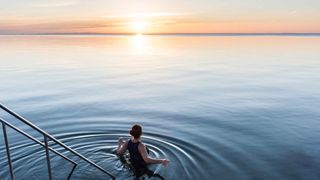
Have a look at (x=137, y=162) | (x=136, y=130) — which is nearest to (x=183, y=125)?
(x=137, y=162)

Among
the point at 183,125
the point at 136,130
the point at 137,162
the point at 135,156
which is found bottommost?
the point at 137,162

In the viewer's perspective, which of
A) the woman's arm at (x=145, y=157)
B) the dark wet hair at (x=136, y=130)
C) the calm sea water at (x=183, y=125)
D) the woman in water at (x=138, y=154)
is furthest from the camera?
the calm sea water at (x=183, y=125)

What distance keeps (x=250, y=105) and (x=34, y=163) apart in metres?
16.8

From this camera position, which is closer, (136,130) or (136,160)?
(136,130)

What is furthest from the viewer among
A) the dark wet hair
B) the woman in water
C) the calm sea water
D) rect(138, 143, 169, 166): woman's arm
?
the calm sea water

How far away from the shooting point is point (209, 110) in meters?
23.9

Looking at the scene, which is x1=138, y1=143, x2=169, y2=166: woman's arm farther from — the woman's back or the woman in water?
the woman's back

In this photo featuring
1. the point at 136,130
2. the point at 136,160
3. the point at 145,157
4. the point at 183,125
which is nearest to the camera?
the point at 136,130

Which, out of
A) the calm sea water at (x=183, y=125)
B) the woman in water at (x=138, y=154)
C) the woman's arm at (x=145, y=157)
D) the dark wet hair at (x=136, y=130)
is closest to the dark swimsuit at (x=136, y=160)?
the woman in water at (x=138, y=154)

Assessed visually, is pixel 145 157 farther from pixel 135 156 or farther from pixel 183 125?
pixel 183 125

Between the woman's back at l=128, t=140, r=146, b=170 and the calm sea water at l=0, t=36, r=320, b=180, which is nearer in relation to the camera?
the woman's back at l=128, t=140, r=146, b=170

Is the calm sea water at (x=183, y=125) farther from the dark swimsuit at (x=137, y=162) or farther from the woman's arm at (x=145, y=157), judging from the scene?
the woman's arm at (x=145, y=157)

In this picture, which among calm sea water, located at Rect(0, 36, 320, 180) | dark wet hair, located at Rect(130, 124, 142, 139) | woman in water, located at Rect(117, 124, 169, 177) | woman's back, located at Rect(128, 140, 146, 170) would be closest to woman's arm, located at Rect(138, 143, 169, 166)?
woman in water, located at Rect(117, 124, 169, 177)

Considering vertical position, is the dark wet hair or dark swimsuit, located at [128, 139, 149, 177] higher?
the dark wet hair
